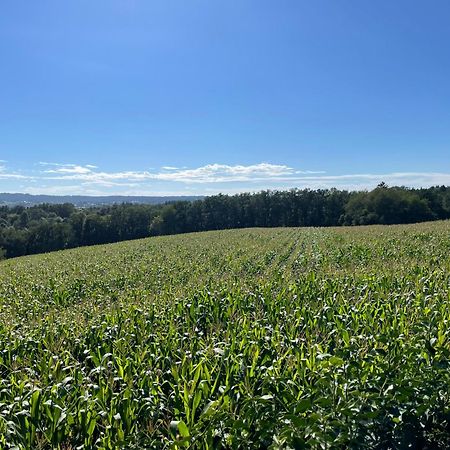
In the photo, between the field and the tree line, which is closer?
the field

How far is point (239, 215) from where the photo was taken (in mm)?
100062

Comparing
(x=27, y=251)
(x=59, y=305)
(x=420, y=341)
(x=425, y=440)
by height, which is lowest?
(x=27, y=251)

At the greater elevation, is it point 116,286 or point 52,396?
point 52,396

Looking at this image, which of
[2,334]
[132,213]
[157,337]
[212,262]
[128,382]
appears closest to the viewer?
[128,382]

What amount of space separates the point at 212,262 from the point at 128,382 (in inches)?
646

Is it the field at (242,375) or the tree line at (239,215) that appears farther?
the tree line at (239,215)

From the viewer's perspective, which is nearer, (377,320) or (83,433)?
(83,433)

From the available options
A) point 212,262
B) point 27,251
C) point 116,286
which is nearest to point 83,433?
point 116,286

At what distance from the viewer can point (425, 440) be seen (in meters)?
3.90

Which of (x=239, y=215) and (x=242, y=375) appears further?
(x=239, y=215)

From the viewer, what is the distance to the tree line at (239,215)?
275 ft

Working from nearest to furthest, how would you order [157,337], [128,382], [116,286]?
[128,382], [157,337], [116,286]

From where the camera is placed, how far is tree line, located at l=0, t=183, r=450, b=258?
275ft

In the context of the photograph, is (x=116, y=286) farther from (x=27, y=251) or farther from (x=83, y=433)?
(x=27, y=251)
